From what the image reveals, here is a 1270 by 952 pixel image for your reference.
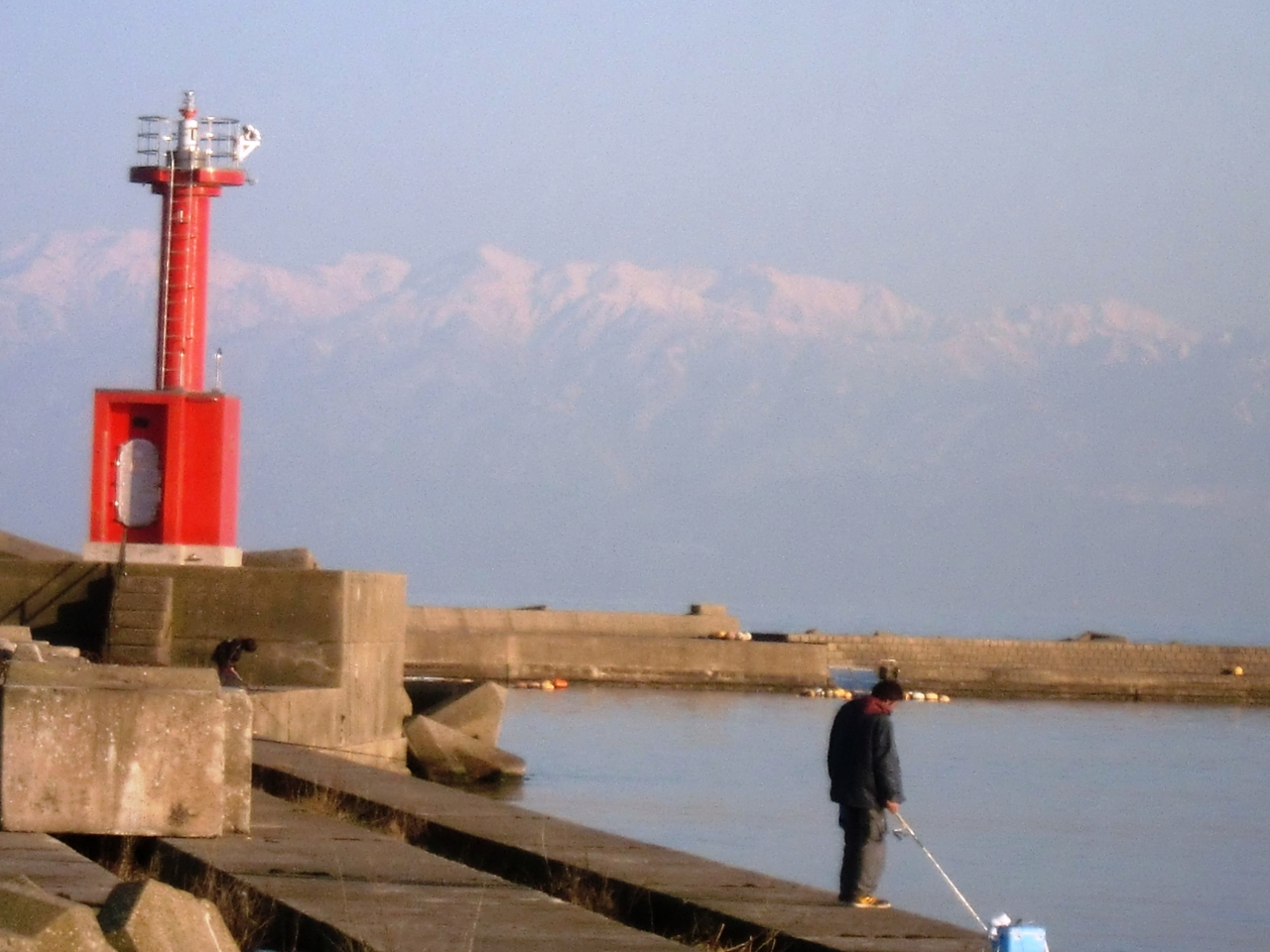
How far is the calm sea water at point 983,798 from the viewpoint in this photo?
1758 cm

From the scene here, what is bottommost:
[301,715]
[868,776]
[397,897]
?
[397,897]

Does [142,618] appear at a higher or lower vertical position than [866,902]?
higher

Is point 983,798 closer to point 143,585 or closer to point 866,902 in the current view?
point 143,585

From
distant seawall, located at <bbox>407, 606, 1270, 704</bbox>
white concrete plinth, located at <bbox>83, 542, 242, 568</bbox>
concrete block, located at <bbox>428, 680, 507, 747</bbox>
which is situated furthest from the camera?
distant seawall, located at <bbox>407, 606, 1270, 704</bbox>

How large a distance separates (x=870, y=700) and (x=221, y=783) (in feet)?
9.87

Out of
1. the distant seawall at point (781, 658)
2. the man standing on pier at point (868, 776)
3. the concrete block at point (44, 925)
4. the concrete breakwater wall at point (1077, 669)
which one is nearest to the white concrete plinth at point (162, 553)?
the man standing on pier at point (868, 776)

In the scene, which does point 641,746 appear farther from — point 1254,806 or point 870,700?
point 870,700

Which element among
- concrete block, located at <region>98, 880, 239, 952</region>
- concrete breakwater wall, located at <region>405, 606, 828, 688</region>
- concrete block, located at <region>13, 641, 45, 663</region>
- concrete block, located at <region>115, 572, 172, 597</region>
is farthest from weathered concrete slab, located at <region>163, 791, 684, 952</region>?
concrete breakwater wall, located at <region>405, 606, 828, 688</region>

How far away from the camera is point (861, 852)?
946cm

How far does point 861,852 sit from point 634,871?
1089 millimetres

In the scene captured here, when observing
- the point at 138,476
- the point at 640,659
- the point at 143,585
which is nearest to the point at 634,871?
the point at 143,585

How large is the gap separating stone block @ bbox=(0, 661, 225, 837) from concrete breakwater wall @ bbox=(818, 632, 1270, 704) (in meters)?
39.1

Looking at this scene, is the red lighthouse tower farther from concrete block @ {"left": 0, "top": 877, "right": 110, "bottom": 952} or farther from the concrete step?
concrete block @ {"left": 0, "top": 877, "right": 110, "bottom": 952}

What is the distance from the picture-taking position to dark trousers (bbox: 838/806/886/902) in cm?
933
